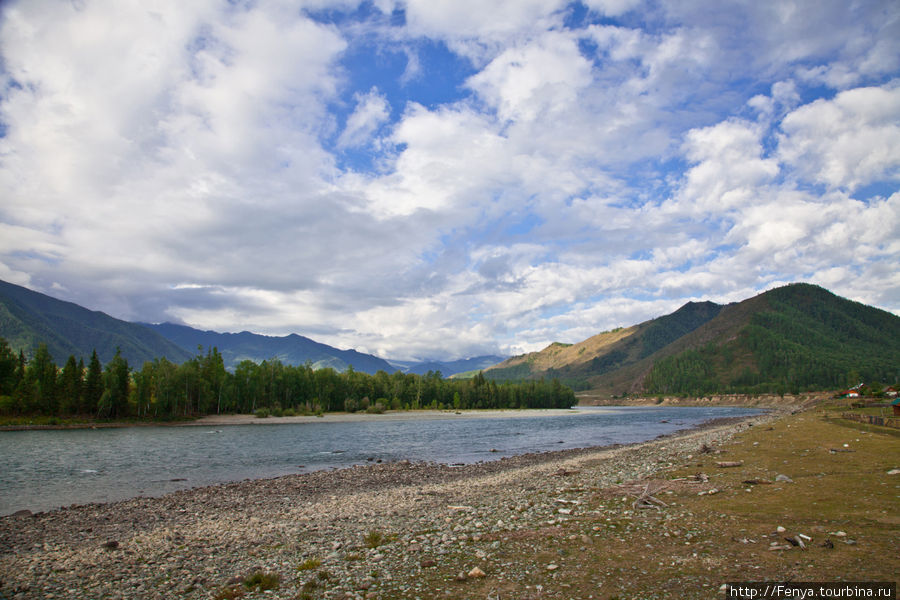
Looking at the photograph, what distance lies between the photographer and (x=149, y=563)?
50.9 ft

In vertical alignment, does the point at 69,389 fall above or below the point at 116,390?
above

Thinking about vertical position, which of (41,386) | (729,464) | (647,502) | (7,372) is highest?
(7,372)

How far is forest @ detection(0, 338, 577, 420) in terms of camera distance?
338 ft

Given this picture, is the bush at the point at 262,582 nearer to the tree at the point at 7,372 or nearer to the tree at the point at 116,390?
the tree at the point at 116,390

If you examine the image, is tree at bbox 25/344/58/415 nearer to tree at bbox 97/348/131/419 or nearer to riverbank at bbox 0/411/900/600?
tree at bbox 97/348/131/419

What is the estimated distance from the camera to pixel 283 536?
18.1 meters

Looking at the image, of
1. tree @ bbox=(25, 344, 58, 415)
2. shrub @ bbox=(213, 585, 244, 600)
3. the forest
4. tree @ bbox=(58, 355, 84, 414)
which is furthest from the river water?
tree @ bbox=(58, 355, 84, 414)

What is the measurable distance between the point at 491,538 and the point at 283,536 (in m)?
9.03

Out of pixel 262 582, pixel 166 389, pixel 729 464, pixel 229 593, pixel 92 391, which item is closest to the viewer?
pixel 229 593

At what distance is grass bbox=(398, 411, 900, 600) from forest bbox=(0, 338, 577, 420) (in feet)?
413

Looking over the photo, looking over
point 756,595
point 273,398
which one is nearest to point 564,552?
point 756,595

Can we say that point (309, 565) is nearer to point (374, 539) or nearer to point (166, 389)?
point (374, 539)

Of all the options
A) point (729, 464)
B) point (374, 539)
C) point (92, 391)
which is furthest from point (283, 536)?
point (92, 391)

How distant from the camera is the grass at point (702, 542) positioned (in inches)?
401
